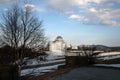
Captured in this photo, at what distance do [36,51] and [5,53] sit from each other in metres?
3.34

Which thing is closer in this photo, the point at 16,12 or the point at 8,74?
the point at 8,74

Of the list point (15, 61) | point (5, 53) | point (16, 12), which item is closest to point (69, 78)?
point (15, 61)

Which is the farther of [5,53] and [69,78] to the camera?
[5,53]

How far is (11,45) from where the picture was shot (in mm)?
25453

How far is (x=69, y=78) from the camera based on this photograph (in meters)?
18.6

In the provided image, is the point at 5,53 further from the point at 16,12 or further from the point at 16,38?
the point at 16,12

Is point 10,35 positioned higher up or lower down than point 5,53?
higher up

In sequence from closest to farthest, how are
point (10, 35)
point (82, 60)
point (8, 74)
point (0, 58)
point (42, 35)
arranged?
→ point (8, 74) → point (0, 58) → point (10, 35) → point (42, 35) → point (82, 60)

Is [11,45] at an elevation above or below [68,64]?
above

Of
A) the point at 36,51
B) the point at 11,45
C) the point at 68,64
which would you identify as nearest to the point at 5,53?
the point at 11,45

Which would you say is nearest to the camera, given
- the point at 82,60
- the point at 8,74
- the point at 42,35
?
the point at 8,74

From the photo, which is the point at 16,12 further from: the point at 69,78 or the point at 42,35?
the point at 69,78

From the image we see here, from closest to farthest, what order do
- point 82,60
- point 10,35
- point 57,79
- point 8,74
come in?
point 57,79, point 8,74, point 10,35, point 82,60

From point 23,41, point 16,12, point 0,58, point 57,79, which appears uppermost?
point 16,12
